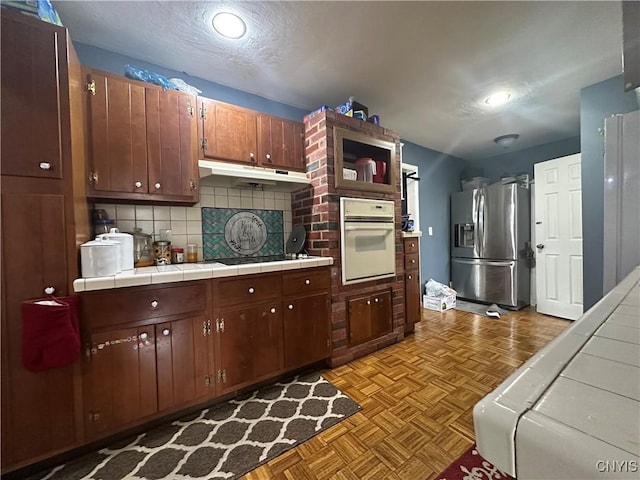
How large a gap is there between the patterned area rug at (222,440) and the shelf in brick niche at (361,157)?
5.27 ft

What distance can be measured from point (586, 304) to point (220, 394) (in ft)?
11.4

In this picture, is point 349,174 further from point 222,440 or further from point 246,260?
point 222,440

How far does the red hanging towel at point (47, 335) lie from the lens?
1.15m

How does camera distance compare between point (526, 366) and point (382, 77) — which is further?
point (382, 77)

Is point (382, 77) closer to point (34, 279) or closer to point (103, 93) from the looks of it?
point (103, 93)

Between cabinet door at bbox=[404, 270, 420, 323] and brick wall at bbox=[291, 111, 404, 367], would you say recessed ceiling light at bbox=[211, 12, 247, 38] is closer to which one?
brick wall at bbox=[291, 111, 404, 367]

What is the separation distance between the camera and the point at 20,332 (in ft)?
3.86

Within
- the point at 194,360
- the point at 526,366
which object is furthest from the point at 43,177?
the point at 526,366

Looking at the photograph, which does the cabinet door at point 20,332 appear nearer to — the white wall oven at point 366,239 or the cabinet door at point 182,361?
the cabinet door at point 182,361

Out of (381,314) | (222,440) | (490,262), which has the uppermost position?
(490,262)

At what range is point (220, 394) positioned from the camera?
1601mm

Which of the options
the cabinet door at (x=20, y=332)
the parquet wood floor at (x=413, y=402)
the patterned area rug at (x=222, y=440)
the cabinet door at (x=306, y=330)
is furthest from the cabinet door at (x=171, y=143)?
the parquet wood floor at (x=413, y=402)

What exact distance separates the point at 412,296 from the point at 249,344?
1.82 m

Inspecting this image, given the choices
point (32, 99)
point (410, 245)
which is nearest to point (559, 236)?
point (410, 245)
